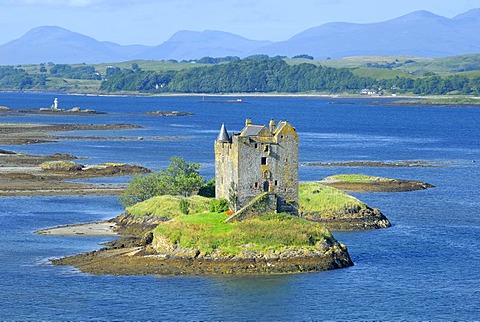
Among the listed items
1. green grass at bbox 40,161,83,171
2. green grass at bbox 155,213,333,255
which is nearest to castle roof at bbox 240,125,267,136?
green grass at bbox 155,213,333,255

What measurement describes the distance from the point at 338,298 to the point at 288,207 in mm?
13543

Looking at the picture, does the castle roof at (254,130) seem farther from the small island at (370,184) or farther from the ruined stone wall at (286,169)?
the small island at (370,184)

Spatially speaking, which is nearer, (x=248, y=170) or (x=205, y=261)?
(x=205, y=261)

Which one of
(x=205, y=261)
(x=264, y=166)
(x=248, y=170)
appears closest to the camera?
(x=205, y=261)

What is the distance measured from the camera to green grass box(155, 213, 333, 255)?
224 feet

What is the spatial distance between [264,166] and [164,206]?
15100 mm

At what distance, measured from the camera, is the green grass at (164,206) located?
8281 centimetres

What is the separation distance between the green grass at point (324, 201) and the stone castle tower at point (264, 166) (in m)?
14.0

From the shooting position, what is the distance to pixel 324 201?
8856 cm

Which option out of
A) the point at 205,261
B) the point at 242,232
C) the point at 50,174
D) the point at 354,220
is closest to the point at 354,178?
the point at 354,220

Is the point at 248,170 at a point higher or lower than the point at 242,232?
higher

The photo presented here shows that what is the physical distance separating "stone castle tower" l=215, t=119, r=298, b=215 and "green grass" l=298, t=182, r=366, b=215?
14.0m

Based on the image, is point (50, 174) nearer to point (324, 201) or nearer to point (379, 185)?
point (379, 185)

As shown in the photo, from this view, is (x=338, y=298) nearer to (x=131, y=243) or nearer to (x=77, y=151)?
(x=131, y=243)
